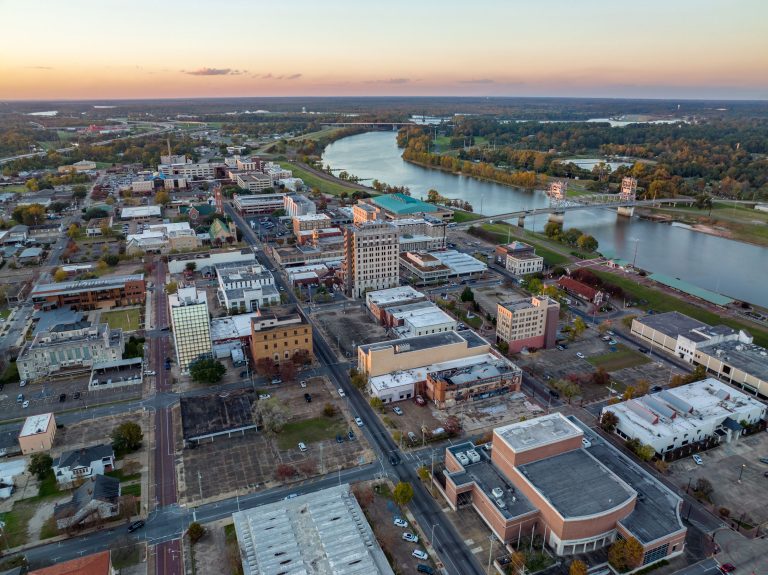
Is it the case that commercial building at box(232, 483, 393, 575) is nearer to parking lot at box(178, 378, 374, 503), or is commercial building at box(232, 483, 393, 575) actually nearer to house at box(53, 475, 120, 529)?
parking lot at box(178, 378, 374, 503)

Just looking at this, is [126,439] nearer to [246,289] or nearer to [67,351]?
[67,351]

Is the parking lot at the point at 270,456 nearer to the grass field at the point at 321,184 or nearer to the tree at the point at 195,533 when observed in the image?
the tree at the point at 195,533

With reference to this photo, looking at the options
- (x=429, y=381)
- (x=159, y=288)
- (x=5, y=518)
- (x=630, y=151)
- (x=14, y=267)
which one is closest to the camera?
(x=5, y=518)

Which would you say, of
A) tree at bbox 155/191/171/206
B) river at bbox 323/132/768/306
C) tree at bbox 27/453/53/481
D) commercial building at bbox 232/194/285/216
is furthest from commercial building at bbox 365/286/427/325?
tree at bbox 155/191/171/206

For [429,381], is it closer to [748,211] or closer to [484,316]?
[484,316]

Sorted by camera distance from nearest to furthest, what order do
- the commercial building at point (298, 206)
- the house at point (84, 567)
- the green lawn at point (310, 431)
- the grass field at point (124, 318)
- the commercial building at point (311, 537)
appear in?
1. the house at point (84, 567)
2. the commercial building at point (311, 537)
3. the green lawn at point (310, 431)
4. the grass field at point (124, 318)
5. the commercial building at point (298, 206)

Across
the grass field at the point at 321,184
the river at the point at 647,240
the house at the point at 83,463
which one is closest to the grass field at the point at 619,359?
the river at the point at 647,240

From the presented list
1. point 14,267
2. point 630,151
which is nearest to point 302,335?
point 14,267
